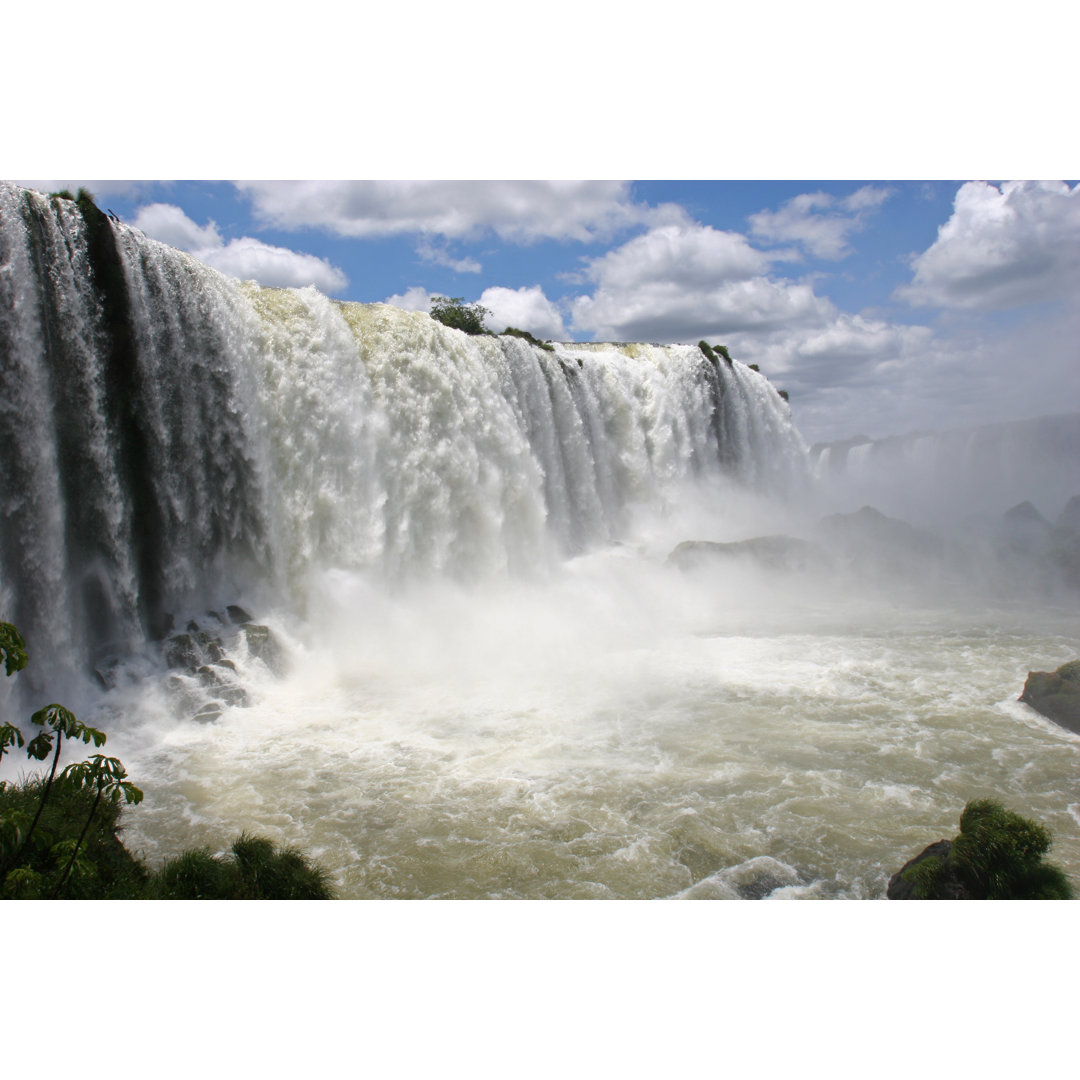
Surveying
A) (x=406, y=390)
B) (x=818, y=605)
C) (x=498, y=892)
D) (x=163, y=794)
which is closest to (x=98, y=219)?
(x=406, y=390)

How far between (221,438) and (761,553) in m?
12.7

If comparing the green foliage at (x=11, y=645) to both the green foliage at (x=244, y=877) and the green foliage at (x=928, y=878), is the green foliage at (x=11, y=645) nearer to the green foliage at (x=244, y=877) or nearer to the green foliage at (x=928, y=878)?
the green foliage at (x=244, y=877)

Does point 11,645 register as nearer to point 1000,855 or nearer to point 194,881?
point 194,881

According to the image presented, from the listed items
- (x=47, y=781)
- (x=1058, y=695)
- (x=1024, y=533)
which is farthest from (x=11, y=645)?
(x=1024, y=533)

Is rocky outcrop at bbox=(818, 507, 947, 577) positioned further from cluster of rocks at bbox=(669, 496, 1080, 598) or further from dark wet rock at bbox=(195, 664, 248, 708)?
dark wet rock at bbox=(195, 664, 248, 708)

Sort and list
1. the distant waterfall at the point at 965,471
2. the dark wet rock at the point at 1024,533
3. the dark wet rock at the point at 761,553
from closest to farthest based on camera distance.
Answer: the dark wet rock at the point at 761,553
the dark wet rock at the point at 1024,533
the distant waterfall at the point at 965,471

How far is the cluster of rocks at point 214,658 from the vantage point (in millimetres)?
8500

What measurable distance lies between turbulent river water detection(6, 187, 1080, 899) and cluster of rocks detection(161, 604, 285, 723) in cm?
6

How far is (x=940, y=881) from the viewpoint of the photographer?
445 centimetres

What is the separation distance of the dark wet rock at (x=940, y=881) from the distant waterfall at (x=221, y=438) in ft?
28.2

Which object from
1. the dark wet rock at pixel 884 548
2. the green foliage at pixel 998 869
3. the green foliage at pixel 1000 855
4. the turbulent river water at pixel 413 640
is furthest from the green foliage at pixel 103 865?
the dark wet rock at pixel 884 548

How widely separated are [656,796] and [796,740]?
202cm

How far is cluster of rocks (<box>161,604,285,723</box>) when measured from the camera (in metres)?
8.50

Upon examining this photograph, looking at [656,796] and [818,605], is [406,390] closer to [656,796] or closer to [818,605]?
[656,796]
